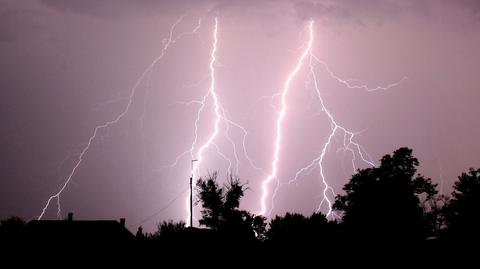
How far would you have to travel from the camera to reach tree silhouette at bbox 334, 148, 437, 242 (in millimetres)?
29562

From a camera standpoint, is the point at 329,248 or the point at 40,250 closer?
the point at 329,248

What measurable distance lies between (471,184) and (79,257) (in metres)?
22.4

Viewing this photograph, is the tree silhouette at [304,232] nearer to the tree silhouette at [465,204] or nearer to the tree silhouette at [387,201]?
the tree silhouette at [387,201]

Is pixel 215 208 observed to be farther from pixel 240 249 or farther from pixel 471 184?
pixel 471 184

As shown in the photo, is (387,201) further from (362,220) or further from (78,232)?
(78,232)

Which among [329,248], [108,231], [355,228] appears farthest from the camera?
[108,231]

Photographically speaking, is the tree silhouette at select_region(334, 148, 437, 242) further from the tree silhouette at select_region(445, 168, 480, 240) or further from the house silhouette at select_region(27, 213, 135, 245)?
the house silhouette at select_region(27, 213, 135, 245)

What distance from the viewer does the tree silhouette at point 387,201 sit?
1164 inches

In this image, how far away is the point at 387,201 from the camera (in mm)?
31953

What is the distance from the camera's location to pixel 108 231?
31.3 metres

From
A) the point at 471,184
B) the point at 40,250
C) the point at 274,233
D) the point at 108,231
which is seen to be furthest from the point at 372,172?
the point at 40,250

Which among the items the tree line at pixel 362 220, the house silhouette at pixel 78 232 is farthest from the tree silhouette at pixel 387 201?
the house silhouette at pixel 78 232

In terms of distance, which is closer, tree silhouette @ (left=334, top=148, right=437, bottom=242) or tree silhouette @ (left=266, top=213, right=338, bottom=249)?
tree silhouette @ (left=266, top=213, right=338, bottom=249)

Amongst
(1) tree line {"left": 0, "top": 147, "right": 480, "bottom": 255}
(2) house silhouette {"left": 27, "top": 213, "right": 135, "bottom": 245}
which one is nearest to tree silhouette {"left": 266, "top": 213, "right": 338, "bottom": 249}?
(1) tree line {"left": 0, "top": 147, "right": 480, "bottom": 255}
